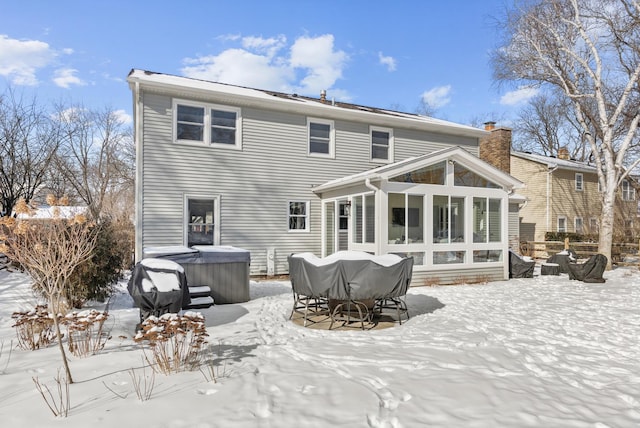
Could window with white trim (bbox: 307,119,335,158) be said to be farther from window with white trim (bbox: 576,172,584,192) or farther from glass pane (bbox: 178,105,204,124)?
window with white trim (bbox: 576,172,584,192)

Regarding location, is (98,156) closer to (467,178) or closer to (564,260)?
(467,178)

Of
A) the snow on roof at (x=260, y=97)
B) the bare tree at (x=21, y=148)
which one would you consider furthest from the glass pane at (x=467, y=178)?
the bare tree at (x=21, y=148)

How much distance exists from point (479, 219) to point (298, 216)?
565 cm

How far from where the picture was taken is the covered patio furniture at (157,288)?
18.1 ft

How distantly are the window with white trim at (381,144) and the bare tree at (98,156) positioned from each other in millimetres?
16375

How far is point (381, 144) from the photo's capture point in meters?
13.9

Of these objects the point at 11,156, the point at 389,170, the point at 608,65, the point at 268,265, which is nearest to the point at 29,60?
the point at 11,156

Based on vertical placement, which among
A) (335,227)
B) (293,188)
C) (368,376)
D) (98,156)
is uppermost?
(98,156)

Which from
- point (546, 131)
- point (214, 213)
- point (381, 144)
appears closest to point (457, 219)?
point (381, 144)

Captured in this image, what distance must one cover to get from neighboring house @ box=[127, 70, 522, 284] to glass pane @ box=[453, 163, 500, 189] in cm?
4

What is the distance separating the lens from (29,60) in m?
17.5

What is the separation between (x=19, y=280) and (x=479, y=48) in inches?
801

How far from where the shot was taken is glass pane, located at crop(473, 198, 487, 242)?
36.8ft

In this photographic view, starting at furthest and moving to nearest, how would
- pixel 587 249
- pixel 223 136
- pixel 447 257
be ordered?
pixel 587 249
pixel 223 136
pixel 447 257
